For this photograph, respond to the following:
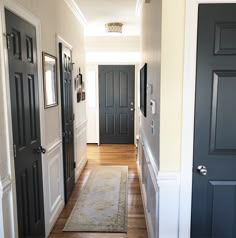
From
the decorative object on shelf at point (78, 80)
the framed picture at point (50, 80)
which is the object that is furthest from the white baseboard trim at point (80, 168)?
the framed picture at point (50, 80)

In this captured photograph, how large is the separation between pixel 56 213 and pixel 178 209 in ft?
5.71

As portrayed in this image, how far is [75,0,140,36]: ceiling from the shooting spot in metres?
3.53

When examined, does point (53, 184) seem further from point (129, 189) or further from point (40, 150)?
point (129, 189)

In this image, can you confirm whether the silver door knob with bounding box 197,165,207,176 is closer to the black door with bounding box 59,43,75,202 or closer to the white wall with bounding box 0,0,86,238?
the white wall with bounding box 0,0,86,238

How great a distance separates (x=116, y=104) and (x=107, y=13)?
3.17 metres

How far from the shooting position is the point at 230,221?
1839 millimetres

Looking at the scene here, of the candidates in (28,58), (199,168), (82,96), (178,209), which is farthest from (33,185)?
(82,96)

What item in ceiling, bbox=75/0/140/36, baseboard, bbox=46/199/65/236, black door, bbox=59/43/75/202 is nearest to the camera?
baseboard, bbox=46/199/65/236

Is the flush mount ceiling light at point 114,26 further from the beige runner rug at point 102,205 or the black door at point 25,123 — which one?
the beige runner rug at point 102,205

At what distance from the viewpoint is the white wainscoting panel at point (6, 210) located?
1663 mm

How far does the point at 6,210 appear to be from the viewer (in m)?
1.72

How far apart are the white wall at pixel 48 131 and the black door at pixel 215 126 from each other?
131 centimetres

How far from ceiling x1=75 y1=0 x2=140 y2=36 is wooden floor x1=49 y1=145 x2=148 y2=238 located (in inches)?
107

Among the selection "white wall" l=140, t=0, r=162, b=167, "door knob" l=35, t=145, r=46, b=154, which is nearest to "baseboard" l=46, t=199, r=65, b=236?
"door knob" l=35, t=145, r=46, b=154
